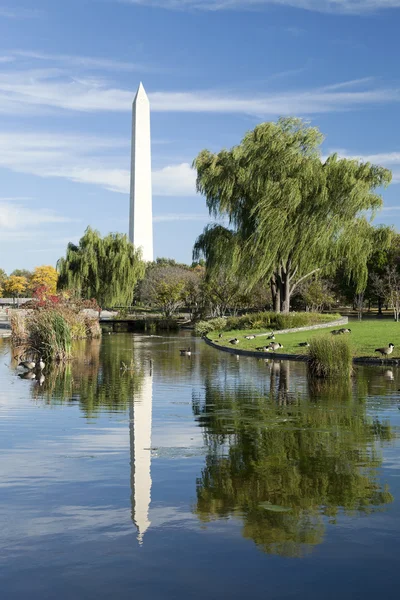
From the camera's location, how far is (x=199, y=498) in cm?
684

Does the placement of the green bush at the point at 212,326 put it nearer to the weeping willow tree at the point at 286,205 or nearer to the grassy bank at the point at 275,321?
the grassy bank at the point at 275,321

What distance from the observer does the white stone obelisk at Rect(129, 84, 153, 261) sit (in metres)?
85.4

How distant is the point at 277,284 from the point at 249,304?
20.3 metres

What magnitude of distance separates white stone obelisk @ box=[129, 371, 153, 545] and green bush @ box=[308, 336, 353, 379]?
5968 mm

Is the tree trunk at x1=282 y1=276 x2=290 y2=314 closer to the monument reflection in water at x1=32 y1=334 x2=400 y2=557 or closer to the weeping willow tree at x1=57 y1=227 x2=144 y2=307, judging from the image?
the weeping willow tree at x1=57 y1=227 x2=144 y2=307

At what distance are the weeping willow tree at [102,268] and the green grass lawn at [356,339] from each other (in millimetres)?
21516

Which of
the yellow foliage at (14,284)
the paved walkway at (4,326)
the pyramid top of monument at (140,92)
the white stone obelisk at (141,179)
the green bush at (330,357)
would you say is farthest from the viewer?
the yellow foliage at (14,284)

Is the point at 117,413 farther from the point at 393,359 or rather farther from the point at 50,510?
the point at 393,359

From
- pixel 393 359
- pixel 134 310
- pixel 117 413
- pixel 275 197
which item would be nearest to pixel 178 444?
pixel 117 413

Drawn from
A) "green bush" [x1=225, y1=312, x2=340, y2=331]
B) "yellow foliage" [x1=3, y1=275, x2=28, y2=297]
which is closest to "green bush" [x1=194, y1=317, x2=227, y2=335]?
"green bush" [x1=225, y1=312, x2=340, y2=331]

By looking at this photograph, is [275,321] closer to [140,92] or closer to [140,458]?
[140,458]

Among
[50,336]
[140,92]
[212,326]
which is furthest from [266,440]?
[140,92]

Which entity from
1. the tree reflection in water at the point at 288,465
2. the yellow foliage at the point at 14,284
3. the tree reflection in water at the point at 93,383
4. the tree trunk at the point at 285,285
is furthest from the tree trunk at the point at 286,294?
the yellow foliage at the point at 14,284

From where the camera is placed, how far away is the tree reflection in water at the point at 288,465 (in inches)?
246
